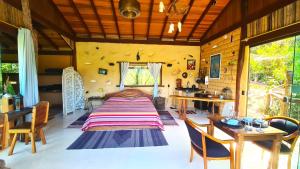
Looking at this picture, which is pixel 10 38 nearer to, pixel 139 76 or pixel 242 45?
pixel 139 76

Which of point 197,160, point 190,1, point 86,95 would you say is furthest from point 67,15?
point 197,160

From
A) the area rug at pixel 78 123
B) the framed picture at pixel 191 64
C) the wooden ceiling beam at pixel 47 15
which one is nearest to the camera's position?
the wooden ceiling beam at pixel 47 15

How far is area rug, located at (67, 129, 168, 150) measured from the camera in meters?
3.42

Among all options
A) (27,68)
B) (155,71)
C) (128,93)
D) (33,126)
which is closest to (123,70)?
(128,93)

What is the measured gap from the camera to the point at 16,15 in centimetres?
357

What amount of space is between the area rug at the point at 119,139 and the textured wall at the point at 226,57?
288cm

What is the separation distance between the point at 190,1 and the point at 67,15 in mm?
4136

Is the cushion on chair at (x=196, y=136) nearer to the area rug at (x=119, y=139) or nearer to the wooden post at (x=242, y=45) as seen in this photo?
the area rug at (x=119, y=139)

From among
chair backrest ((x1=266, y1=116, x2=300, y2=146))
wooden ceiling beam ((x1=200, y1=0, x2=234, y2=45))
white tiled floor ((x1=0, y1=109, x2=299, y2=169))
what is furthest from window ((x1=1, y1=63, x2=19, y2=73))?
chair backrest ((x1=266, y1=116, x2=300, y2=146))

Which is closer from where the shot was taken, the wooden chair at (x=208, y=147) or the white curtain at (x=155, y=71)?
the wooden chair at (x=208, y=147)

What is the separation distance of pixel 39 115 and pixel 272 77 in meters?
5.30

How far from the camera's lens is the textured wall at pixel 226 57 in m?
4.98

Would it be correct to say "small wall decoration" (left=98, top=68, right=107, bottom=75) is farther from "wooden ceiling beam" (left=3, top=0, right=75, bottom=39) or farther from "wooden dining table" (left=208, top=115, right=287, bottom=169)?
"wooden dining table" (left=208, top=115, right=287, bottom=169)

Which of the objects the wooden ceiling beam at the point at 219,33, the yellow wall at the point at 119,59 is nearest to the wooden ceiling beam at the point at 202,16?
the wooden ceiling beam at the point at 219,33
